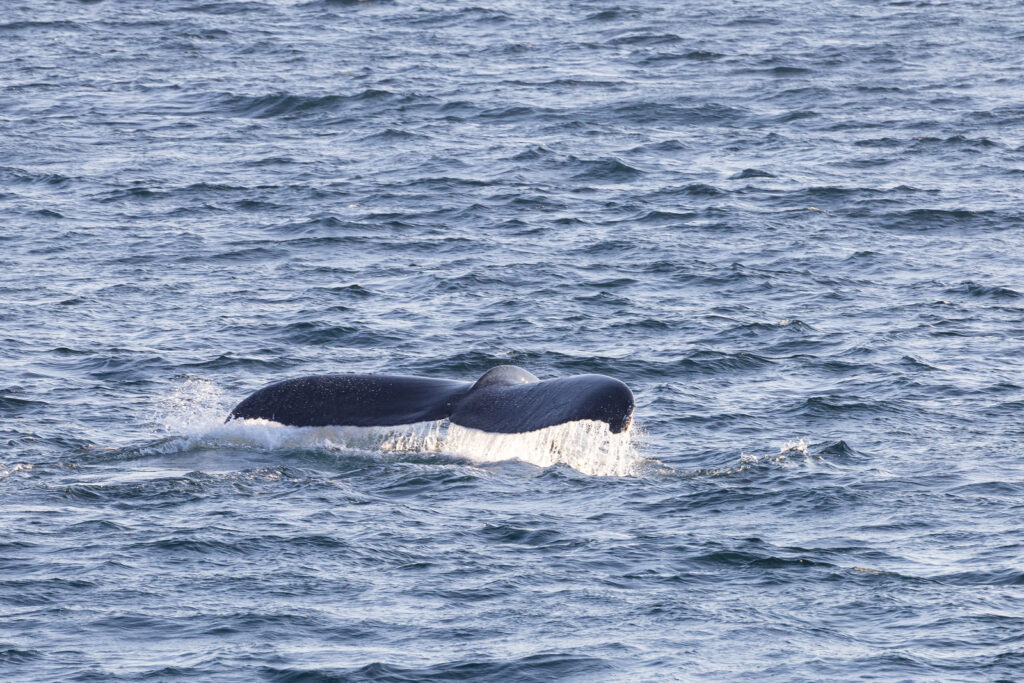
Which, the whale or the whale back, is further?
the whale back

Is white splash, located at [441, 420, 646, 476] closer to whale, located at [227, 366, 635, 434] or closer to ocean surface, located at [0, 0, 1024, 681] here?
ocean surface, located at [0, 0, 1024, 681]

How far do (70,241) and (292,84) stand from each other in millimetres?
9486

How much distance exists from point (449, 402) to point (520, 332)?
23.5 feet

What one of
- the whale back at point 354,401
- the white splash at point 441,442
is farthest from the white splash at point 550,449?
the whale back at point 354,401

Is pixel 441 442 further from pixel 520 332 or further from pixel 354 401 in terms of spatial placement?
pixel 520 332

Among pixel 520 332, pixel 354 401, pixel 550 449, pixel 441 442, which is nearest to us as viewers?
pixel 354 401

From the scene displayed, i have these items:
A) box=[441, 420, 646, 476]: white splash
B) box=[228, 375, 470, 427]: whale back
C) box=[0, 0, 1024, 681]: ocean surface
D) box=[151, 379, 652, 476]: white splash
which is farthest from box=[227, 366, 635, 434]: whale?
box=[441, 420, 646, 476]: white splash

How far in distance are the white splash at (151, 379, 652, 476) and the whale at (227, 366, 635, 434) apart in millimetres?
244

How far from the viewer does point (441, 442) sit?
49.5ft

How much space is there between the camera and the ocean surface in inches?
479

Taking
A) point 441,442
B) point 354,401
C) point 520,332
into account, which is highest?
point 354,401

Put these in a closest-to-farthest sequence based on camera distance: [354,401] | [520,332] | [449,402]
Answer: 1. [449,402]
2. [354,401]
3. [520,332]

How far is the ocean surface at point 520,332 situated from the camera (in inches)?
479

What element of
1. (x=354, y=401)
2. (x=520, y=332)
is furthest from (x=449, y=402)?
(x=520, y=332)
